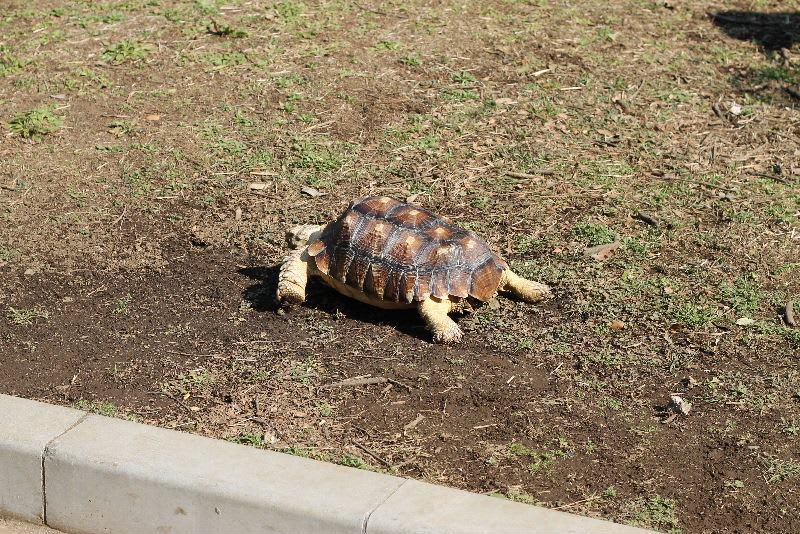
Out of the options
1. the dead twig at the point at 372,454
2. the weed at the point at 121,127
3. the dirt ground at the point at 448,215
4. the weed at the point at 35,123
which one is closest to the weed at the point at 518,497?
the dirt ground at the point at 448,215

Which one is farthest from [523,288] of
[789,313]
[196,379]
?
[196,379]

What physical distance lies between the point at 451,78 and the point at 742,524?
4.92 meters

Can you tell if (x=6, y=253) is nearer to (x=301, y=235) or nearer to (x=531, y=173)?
(x=301, y=235)

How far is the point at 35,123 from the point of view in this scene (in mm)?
7332

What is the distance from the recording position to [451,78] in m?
7.96

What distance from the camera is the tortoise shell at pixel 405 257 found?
5.12 m

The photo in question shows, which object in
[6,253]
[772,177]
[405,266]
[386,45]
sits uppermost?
[386,45]

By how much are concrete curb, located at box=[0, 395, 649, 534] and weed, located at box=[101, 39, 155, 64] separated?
4611 millimetres

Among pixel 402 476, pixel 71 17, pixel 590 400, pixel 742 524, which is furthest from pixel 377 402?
pixel 71 17

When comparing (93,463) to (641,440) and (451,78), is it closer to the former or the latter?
(641,440)

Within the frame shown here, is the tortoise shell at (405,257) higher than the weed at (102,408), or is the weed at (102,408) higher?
the tortoise shell at (405,257)

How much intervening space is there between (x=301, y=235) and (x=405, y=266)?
816 millimetres

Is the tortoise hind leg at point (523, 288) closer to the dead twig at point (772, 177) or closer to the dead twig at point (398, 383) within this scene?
the dead twig at point (398, 383)

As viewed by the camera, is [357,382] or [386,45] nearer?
[357,382]
